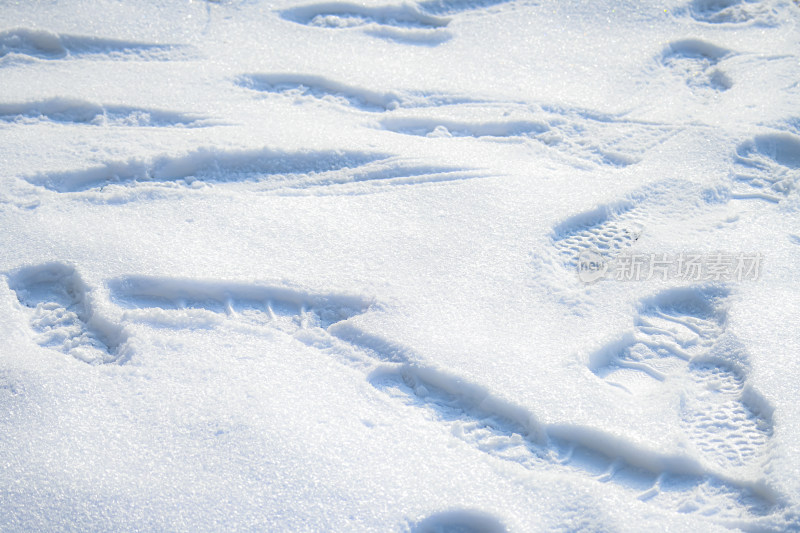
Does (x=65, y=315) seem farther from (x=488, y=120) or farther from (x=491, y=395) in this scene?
(x=488, y=120)

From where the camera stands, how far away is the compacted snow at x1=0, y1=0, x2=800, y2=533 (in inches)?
40.6

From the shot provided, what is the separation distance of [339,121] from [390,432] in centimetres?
94

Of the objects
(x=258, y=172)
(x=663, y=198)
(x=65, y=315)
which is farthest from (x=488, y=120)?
(x=65, y=315)

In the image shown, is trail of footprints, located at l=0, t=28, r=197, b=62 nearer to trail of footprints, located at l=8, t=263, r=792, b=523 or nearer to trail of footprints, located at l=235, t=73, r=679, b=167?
trail of footprints, located at l=235, t=73, r=679, b=167

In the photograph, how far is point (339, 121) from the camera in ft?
5.96

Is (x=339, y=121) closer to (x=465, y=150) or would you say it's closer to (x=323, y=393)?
(x=465, y=150)

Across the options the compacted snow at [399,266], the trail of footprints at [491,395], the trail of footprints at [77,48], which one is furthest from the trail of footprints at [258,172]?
the trail of footprints at [77,48]

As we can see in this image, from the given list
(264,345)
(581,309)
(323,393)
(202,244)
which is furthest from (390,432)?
(202,244)

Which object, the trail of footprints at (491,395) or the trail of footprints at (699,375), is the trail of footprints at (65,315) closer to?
→ the trail of footprints at (491,395)

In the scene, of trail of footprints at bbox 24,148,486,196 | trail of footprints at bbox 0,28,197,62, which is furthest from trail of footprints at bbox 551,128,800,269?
trail of footprints at bbox 0,28,197,62

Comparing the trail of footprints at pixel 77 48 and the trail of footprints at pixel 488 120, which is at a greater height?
the trail of footprints at pixel 77 48

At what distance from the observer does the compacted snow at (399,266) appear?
103 centimetres

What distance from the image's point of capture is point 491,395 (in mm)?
1158

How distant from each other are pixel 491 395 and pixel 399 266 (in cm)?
35
